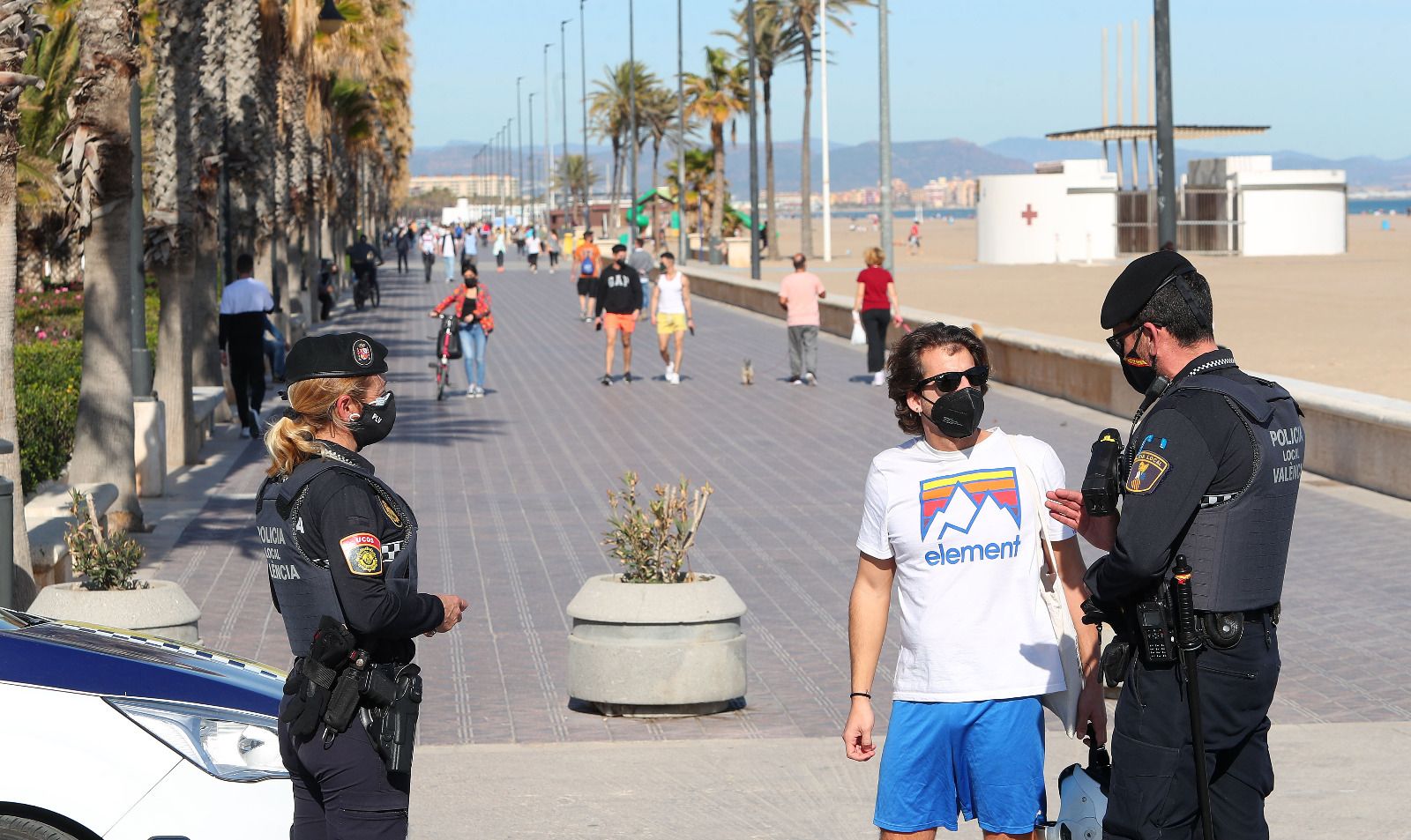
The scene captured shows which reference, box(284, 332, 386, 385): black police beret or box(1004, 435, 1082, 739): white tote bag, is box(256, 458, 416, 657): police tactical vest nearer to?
box(284, 332, 386, 385): black police beret

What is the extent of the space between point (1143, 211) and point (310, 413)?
60291 mm

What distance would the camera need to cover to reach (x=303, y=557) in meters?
3.95

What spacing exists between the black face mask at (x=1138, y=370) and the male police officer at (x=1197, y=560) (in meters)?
0.05

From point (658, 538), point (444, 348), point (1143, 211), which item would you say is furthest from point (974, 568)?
point (1143, 211)

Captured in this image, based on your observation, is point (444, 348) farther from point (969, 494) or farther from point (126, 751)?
point (969, 494)

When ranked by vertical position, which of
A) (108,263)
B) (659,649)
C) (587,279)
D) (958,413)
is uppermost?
(108,263)

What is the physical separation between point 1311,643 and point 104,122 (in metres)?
8.83

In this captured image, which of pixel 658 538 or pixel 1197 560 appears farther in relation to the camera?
pixel 658 538

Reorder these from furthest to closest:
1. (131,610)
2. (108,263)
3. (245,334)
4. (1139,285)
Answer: (245,334)
(108,263)
(131,610)
(1139,285)

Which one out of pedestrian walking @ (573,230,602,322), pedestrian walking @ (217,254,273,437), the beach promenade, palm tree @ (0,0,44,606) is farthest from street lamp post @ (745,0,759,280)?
palm tree @ (0,0,44,606)

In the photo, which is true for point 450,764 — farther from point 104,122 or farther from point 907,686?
point 104,122

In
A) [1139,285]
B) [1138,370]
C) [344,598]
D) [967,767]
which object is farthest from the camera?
[967,767]

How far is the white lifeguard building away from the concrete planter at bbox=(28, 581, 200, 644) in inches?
2186

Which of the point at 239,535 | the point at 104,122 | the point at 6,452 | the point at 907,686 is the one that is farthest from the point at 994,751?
the point at 104,122
